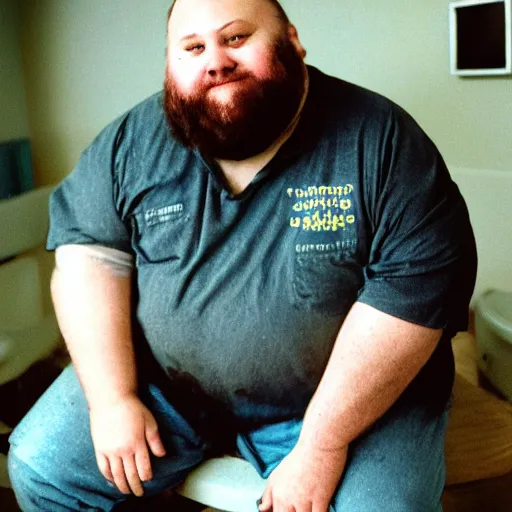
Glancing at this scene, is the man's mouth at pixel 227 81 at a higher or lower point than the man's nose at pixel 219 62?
lower

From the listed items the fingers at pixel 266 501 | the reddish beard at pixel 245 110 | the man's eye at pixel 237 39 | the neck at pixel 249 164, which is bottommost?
the fingers at pixel 266 501

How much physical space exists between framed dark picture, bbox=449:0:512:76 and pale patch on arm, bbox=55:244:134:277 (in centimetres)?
83

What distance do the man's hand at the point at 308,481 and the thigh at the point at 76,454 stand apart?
0.16 meters

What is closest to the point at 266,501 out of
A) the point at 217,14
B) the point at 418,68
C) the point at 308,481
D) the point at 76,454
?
the point at 308,481

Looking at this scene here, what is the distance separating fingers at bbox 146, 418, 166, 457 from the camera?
0.91m

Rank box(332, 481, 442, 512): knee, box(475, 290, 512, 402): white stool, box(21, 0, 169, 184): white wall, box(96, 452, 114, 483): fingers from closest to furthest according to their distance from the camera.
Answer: box(332, 481, 442, 512): knee < box(96, 452, 114, 483): fingers < box(475, 290, 512, 402): white stool < box(21, 0, 169, 184): white wall

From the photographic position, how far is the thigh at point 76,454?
3.02ft

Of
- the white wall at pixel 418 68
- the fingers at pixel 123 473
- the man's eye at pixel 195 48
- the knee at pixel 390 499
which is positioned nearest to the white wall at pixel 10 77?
the white wall at pixel 418 68

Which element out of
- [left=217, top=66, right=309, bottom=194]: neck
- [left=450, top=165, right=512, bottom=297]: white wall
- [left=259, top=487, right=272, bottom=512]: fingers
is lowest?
[left=259, top=487, right=272, bottom=512]: fingers

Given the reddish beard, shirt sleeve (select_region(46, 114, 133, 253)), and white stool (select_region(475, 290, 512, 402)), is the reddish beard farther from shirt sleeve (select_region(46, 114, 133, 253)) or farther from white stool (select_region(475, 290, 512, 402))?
white stool (select_region(475, 290, 512, 402))

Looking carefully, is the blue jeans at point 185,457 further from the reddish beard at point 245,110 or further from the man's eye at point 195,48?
the man's eye at point 195,48

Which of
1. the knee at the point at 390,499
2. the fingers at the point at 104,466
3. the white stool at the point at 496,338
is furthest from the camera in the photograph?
the white stool at the point at 496,338

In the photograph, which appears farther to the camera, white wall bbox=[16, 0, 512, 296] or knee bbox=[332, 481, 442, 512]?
white wall bbox=[16, 0, 512, 296]

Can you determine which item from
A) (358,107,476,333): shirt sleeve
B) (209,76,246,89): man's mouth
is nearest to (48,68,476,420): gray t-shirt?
(358,107,476,333): shirt sleeve
